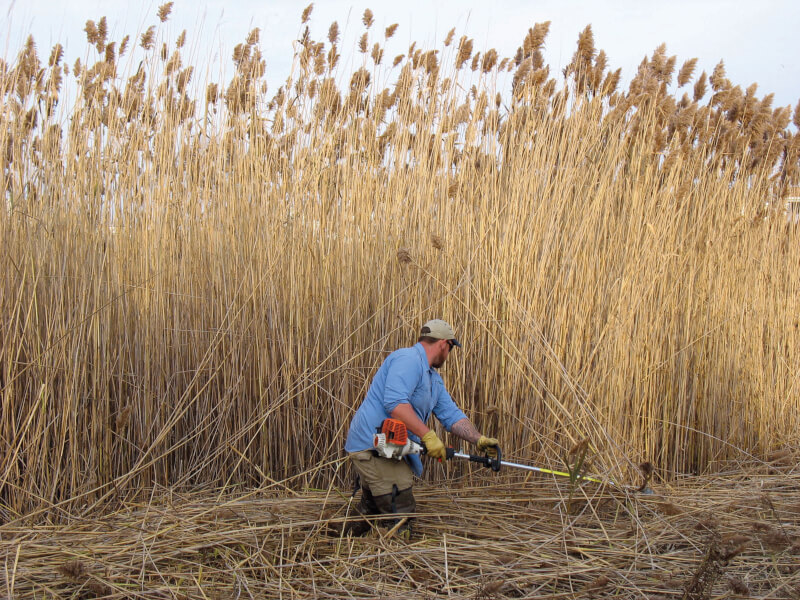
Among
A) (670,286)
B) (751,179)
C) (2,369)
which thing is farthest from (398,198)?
(751,179)

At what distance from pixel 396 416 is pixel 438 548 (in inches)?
19.4

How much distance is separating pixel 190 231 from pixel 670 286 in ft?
7.95

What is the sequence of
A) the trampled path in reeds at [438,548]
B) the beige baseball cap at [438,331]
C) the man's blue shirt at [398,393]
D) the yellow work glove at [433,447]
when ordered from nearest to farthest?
1. the trampled path in reeds at [438,548]
2. the yellow work glove at [433,447]
3. the man's blue shirt at [398,393]
4. the beige baseball cap at [438,331]

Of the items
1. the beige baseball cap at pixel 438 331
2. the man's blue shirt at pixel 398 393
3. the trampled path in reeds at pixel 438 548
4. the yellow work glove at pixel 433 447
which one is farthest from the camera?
the beige baseball cap at pixel 438 331

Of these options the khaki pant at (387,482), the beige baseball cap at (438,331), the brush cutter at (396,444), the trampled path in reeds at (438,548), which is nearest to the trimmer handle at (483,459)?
the brush cutter at (396,444)

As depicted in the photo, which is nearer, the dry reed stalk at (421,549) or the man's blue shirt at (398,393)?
the dry reed stalk at (421,549)

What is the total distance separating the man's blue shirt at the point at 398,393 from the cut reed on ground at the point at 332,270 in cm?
30

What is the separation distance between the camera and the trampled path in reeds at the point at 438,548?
2.21 meters

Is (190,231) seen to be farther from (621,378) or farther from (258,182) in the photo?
(621,378)

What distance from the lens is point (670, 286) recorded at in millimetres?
3574

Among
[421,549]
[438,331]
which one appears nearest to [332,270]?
[438,331]

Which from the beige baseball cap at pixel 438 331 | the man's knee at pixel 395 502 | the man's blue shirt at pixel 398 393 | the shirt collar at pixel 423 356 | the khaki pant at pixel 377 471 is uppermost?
the beige baseball cap at pixel 438 331

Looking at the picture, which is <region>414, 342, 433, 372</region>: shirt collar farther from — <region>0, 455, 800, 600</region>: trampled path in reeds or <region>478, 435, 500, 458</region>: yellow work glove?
<region>0, 455, 800, 600</region>: trampled path in reeds

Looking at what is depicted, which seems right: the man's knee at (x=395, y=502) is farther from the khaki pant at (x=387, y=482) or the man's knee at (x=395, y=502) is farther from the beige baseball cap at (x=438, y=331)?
the beige baseball cap at (x=438, y=331)
